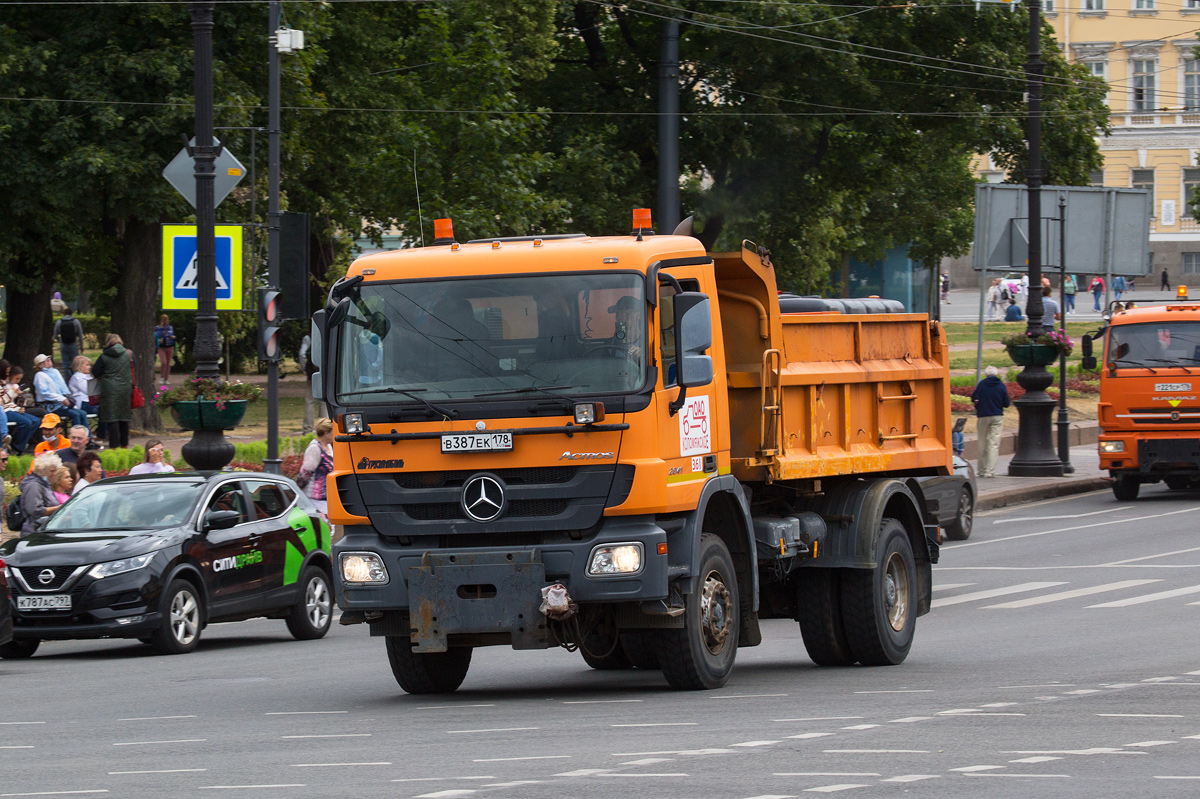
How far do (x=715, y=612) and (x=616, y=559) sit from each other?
1.05 metres

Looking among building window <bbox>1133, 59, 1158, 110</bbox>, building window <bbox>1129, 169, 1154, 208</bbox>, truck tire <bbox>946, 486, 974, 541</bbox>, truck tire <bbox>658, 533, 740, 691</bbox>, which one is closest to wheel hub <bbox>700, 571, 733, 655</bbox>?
truck tire <bbox>658, 533, 740, 691</bbox>

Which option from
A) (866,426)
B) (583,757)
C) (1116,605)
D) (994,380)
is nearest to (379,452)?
(583,757)

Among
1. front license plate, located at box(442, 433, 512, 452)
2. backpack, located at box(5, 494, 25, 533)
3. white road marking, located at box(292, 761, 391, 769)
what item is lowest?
white road marking, located at box(292, 761, 391, 769)

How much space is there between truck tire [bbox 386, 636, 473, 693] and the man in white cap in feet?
51.2

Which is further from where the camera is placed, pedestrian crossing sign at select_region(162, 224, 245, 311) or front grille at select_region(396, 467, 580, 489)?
pedestrian crossing sign at select_region(162, 224, 245, 311)

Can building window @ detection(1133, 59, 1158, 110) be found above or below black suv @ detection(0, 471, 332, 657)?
above

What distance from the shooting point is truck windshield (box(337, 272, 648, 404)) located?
10.4m

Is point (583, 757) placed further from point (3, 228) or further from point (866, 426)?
point (3, 228)

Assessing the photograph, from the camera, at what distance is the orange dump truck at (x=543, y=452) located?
33.7 feet

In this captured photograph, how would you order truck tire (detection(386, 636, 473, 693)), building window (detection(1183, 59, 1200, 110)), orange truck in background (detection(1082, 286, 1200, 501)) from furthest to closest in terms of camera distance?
building window (detection(1183, 59, 1200, 110)) → orange truck in background (detection(1082, 286, 1200, 501)) → truck tire (detection(386, 636, 473, 693))

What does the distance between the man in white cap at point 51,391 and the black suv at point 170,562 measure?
10191 millimetres

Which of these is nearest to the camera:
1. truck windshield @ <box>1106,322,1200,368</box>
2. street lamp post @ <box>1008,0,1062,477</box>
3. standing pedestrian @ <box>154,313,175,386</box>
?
truck windshield @ <box>1106,322,1200,368</box>

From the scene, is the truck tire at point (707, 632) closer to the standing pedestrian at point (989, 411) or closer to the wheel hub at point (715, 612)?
the wheel hub at point (715, 612)

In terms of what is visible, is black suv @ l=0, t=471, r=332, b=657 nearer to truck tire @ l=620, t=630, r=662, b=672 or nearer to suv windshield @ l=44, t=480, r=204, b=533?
suv windshield @ l=44, t=480, r=204, b=533
